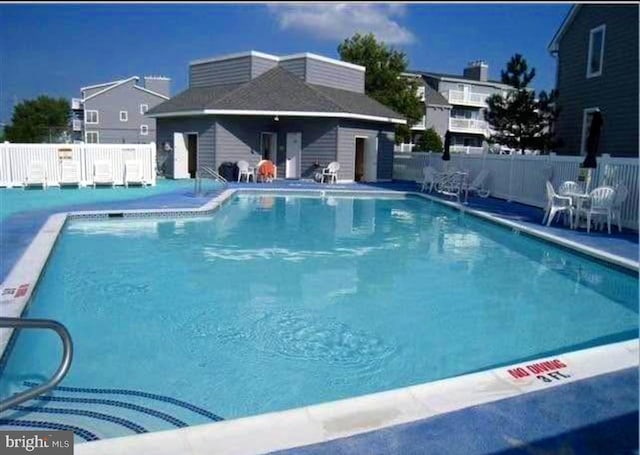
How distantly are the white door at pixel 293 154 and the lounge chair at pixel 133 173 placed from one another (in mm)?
6232

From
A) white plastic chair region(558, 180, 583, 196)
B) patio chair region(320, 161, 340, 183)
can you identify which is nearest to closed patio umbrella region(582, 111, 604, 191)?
white plastic chair region(558, 180, 583, 196)

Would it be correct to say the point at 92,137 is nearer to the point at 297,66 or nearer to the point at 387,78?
the point at 387,78

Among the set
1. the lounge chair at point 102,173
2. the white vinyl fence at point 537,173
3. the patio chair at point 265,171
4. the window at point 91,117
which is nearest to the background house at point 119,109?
the window at point 91,117

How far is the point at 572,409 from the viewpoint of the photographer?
300cm

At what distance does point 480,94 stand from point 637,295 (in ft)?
136

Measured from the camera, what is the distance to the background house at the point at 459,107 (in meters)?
42.3

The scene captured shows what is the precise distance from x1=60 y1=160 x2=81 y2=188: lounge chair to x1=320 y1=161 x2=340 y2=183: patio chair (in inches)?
338

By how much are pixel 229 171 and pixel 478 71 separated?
34504 millimetres

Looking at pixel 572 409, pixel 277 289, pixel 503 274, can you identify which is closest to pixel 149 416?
pixel 572 409

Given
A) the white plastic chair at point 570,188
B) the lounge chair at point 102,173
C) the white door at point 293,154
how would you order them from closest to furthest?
the white plastic chair at point 570,188
the lounge chair at point 102,173
the white door at point 293,154

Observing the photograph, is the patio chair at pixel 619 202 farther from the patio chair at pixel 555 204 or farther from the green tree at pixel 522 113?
the green tree at pixel 522 113

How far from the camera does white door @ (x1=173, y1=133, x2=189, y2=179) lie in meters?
21.2

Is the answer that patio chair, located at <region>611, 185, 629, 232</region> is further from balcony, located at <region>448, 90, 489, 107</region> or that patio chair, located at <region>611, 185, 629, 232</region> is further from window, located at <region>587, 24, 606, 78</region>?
balcony, located at <region>448, 90, 489, 107</region>

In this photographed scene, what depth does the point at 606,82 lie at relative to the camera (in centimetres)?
1548
